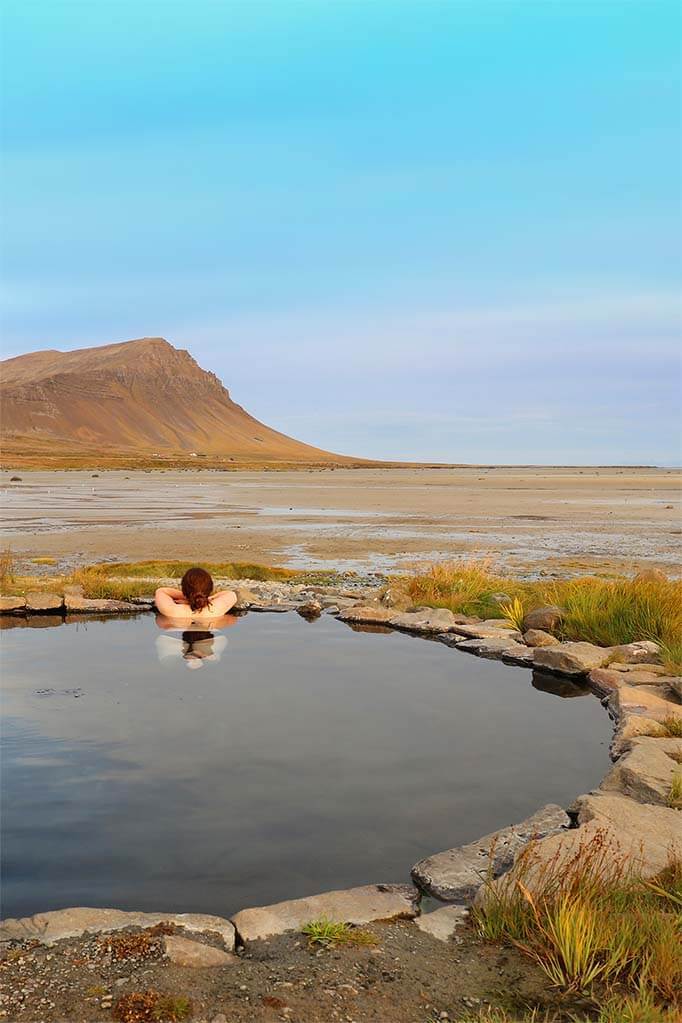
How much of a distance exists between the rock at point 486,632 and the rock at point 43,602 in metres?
7.78

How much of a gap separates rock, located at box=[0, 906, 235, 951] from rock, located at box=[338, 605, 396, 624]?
1119 centimetres

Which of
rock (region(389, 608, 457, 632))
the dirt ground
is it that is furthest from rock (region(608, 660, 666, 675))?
the dirt ground

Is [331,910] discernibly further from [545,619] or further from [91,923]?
[545,619]

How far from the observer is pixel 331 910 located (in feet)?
17.9

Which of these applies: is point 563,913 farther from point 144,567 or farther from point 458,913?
point 144,567

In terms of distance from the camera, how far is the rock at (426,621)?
1587cm

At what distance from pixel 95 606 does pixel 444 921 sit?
12935mm

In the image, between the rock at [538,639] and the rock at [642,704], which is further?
the rock at [538,639]

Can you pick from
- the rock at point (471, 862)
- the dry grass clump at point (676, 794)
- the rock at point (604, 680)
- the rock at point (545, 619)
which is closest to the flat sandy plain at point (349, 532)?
the rock at point (545, 619)

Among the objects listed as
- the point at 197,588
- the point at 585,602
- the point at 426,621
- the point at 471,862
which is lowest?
the point at 471,862

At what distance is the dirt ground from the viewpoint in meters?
4.27

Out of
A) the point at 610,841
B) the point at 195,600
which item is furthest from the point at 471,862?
the point at 195,600

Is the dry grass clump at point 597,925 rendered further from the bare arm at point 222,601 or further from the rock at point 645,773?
the bare arm at point 222,601

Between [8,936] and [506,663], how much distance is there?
9911 mm
